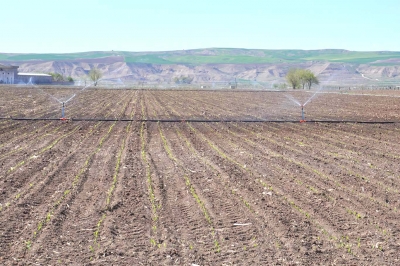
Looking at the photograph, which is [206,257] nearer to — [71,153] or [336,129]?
[71,153]

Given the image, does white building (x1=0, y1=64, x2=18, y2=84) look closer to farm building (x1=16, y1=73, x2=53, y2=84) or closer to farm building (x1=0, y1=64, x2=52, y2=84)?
farm building (x1=0, y1=64, x2=52, y2=84)

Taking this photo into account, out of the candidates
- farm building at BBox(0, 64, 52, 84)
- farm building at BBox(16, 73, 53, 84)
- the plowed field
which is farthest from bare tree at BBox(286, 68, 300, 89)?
the plowed field

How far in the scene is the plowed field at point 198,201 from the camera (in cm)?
813

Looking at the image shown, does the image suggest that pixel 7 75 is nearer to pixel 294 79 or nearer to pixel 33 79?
pixel 33 79

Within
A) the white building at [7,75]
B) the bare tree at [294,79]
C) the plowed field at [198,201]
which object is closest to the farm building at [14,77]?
the white building at [7,75]

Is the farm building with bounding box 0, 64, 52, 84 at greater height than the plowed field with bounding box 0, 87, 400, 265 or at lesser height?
lesser

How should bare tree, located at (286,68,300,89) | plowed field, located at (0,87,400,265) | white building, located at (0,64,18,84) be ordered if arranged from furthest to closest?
bare tree, located at (286,68,300,89), white building, located at (0,64,18,84), plowed field, located at (0,87,400,265)

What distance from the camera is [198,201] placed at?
11.1m

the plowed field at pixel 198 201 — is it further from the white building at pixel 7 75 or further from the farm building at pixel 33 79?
the farm building at pixel 33 79

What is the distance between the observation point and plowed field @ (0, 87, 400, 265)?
813 cm

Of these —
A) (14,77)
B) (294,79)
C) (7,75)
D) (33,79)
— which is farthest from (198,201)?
(33,79)

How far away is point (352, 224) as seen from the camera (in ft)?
31.5

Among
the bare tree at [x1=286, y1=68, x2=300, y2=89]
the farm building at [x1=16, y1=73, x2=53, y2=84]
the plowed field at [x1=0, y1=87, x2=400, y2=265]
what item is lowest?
the farm building at [x1=16, y1=73, x2=53, y2=84]

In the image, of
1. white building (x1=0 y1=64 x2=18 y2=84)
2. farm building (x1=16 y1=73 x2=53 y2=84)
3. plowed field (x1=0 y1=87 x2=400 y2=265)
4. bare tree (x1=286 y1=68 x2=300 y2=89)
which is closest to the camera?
plowed field (x1=0 y1=87 x2=400 y2=265)
